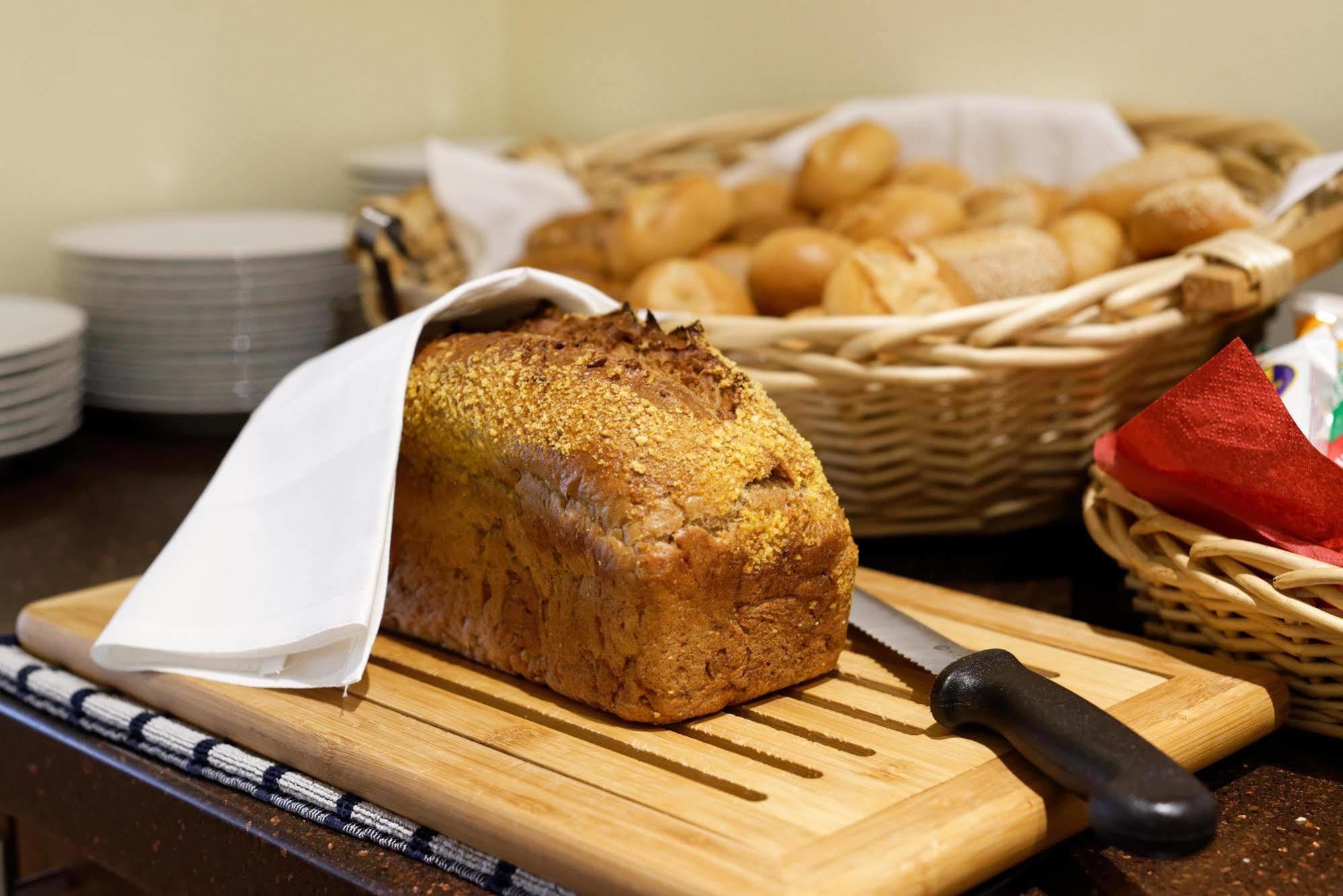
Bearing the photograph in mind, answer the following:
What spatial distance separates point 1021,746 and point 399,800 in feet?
1.08

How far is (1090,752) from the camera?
0.61 metres

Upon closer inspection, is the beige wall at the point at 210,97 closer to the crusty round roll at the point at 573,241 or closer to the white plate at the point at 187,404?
the white plate at the point at 187,404

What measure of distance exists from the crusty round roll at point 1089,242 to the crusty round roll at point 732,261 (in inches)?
11.7

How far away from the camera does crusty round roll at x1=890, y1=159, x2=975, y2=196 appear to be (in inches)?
57.1

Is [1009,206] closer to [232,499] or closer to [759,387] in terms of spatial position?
[759,387]

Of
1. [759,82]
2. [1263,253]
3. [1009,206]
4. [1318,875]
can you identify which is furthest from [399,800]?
[759,82]

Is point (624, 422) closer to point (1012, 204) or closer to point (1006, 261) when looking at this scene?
point (1006, 261)

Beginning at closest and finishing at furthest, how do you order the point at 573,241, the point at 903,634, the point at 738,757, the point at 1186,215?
the point at 738,757 → the point at 903,634 → the point at 1186,215 → the point at 573,241

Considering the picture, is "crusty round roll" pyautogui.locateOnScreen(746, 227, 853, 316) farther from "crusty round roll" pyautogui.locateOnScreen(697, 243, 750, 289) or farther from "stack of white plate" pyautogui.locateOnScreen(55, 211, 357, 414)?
"stack of white plate" pyautogui.locateOnScreen(55, 211, 357, 414)

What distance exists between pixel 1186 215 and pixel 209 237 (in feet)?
3.80

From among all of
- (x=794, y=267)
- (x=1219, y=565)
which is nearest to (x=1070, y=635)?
(x=1219, y=565)

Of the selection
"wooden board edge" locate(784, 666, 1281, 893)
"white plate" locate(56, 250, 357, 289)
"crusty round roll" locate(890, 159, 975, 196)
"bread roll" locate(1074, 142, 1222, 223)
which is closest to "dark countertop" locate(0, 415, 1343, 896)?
"wooden board edge" locate(784, 666, 1281, 893)

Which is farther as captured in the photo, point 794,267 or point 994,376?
point 794,267

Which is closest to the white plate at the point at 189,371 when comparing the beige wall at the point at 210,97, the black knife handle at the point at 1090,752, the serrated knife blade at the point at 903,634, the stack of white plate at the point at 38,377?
the stack of white plate at the point at 38,377
